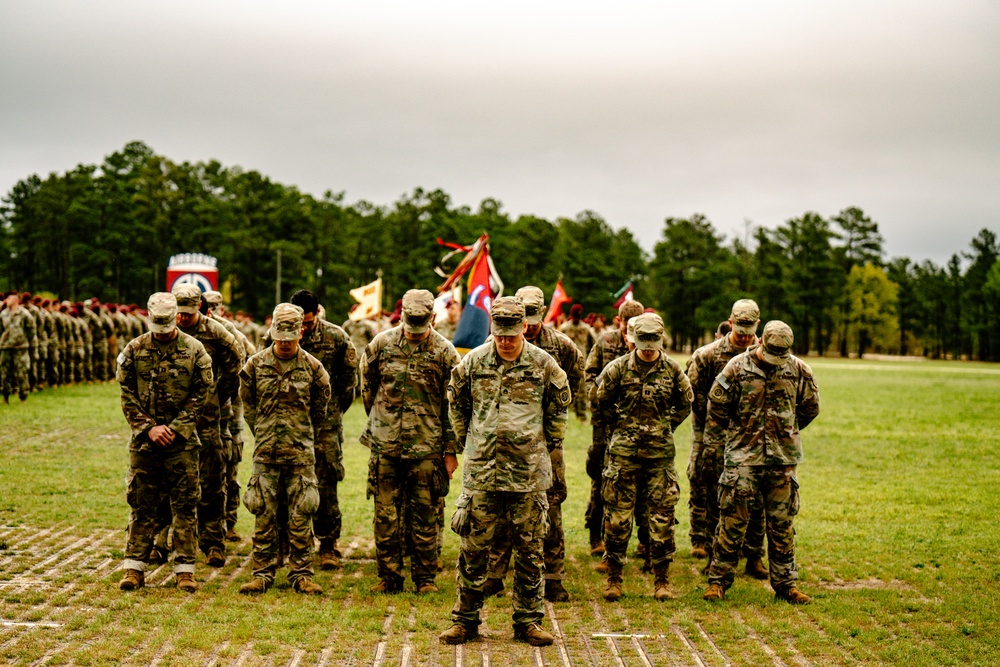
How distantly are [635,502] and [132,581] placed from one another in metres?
4.50

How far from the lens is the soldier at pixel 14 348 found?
67.7ft

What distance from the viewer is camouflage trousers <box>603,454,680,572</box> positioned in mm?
8078

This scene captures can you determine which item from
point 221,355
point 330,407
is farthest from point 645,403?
point 221,355

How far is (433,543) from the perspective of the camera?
8180 mm

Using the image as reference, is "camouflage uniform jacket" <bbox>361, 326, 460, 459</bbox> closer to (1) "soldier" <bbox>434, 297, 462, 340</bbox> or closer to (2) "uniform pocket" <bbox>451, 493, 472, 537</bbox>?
(2) "uniform pocket" <bbox>451, 493, 472, 537</bbox>

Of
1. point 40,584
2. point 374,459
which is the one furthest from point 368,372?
point 40,584

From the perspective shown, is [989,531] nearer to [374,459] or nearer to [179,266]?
[374,459]

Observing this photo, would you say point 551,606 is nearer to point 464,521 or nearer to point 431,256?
point 464,521

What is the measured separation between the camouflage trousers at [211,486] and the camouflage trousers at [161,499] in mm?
803

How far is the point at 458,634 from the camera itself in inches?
267

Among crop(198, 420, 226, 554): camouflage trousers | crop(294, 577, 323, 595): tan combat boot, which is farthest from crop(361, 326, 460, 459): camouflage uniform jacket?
crop(198, 420, 226, 554): camouflage trousers

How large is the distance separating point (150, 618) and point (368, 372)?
2.71 meters

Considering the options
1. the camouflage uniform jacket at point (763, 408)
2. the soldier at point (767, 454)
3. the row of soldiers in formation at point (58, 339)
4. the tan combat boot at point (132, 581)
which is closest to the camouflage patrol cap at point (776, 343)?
the soldier at point (767, 454)

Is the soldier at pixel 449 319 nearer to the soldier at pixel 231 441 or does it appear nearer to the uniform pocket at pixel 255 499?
the soldier at pixel 231 441
